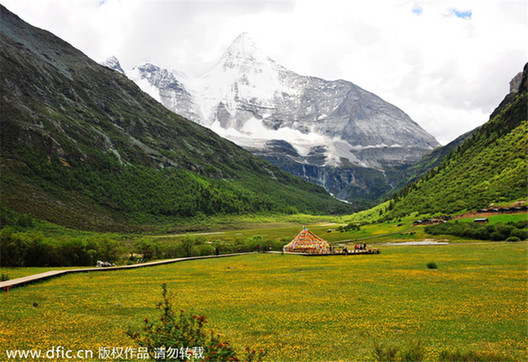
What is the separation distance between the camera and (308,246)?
3019 inches

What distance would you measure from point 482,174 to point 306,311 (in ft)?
451

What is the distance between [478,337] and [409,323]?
3295 mm

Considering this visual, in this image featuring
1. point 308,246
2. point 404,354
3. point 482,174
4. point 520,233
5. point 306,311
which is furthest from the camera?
point 482,174

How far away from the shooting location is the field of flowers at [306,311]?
16.5 metres

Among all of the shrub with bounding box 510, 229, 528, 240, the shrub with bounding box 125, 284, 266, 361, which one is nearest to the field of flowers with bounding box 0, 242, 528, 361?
the shrub with bounding box 125, 284, 266, 361

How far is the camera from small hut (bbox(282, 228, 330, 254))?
248ft

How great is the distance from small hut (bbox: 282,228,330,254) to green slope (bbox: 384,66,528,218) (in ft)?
202

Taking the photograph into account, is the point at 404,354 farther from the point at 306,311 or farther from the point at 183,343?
the point at 306,311

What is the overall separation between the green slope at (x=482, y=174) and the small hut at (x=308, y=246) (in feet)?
202

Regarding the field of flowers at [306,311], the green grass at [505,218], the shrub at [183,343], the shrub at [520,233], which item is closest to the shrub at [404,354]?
the field of flowers at [306,311]

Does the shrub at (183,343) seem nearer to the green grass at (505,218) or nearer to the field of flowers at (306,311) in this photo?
the field of flowers at (306,311)

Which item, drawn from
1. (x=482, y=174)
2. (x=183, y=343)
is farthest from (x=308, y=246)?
(x=482, y=174)

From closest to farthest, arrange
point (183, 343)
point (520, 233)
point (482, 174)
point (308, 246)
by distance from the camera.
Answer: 1. point (183, 343)
2. point (520, 233)
3. point (308, 246)
4. point (482, 174)

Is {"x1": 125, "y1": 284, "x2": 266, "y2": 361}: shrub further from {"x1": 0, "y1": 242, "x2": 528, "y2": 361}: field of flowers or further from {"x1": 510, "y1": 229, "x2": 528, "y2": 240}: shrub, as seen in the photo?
{"x1": 510, "y1": 229, "x2": 528, "y2": 240}: shrub
